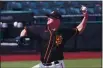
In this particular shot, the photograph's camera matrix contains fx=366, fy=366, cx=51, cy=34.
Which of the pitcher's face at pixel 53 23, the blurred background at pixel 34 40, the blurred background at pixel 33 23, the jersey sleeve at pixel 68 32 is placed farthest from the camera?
the blurred background at pixel 33 23

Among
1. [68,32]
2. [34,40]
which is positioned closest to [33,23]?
[34,40]

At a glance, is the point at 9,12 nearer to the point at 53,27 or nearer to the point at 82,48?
the point at 82,48

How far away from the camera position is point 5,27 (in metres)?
15.4

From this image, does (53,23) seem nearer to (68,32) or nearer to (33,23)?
(68,32)

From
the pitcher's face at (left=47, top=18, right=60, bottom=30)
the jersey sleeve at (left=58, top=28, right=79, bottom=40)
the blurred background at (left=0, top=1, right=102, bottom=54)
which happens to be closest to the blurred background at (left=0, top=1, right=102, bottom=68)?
the blurred background at (left=0, top=1, right=102, bottom=54)

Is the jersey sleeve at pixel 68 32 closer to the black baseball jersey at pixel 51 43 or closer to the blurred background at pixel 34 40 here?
the black baseball jersey at pixel 51 43

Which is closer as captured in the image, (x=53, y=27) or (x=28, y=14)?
(x=53, y=27)

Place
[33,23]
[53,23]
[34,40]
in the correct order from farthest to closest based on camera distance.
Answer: [33,23]
[34,40]
[53,23]

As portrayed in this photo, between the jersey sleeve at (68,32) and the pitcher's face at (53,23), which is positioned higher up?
the pitcher's face at (53,23)

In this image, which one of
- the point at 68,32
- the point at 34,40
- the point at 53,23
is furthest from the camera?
the point at 34,40

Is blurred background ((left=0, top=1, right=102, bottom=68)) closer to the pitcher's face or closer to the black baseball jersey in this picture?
the black baseball jersey

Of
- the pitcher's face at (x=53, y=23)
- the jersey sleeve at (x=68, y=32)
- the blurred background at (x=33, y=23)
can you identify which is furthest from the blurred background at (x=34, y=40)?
the pitcher's face at (x=53, y=23)

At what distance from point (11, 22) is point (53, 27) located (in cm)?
1019

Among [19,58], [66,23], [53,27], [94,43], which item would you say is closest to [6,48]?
[19,58]
